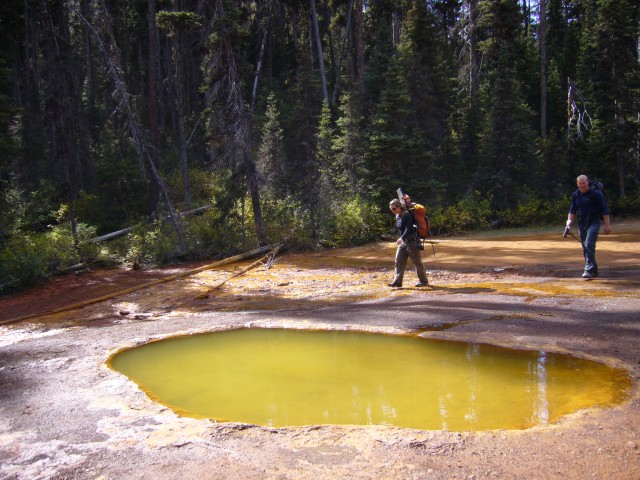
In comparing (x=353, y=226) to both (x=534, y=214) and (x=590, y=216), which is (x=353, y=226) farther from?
(x=590, y=216)

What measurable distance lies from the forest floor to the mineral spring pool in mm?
→ 298

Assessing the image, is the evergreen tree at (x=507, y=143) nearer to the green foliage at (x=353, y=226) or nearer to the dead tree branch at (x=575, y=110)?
the dead tree branch at (x=575, y=110)

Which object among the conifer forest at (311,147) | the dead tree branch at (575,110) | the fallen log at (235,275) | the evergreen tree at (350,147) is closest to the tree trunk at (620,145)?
the conifer forest at (311,147)

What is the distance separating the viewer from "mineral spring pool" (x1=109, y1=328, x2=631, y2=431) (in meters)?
4.40

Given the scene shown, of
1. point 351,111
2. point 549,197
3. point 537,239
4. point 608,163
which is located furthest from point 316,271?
point 608,163

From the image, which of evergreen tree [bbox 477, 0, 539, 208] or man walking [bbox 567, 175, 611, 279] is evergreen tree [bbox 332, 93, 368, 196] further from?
man walking [bbox 567, 175, 611, 279]

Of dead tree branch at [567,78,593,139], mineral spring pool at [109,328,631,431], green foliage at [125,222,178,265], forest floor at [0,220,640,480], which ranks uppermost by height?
dead tree branch at [567,78,593,139]

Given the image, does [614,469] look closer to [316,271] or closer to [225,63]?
[316,271]

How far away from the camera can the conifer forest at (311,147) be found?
18.7 m

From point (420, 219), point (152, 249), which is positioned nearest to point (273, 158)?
point (152, 249)

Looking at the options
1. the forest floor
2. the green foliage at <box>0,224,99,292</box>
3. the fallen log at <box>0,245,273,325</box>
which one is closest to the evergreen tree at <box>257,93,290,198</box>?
the fallen log at <box>0,245,273,325</box>

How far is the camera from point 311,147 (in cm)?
2261

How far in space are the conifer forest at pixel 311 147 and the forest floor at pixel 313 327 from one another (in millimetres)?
5093

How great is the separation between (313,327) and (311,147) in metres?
15.7
